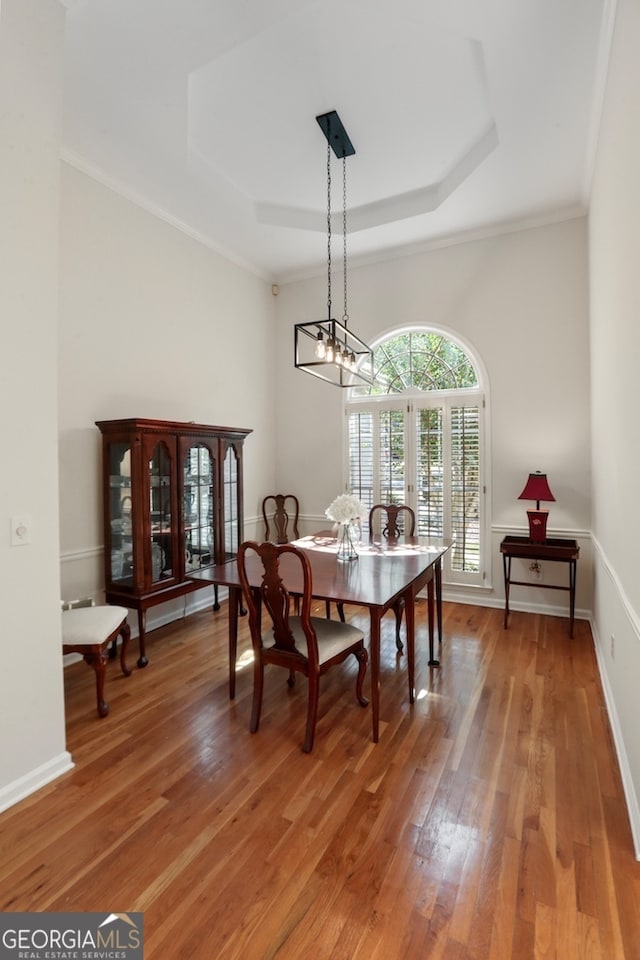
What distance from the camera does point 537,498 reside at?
3.85m

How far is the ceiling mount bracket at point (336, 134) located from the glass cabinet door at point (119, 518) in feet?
8.52

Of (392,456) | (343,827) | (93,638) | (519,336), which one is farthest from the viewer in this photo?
(392,456)

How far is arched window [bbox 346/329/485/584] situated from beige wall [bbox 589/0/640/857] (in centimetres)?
136

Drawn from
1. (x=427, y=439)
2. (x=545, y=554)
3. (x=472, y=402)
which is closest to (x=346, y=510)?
(x=545, y=554)

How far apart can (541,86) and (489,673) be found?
11.8ft

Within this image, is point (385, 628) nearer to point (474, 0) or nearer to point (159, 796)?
point (159, 796)

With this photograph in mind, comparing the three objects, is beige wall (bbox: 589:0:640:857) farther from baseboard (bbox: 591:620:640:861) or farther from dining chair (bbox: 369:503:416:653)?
dining chair (bbox: 369:503:416:653)

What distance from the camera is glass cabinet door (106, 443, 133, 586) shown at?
3330 millimetres

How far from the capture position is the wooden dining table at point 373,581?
2246 mm

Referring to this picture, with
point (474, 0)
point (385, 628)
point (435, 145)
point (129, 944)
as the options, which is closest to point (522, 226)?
point (435, 145)

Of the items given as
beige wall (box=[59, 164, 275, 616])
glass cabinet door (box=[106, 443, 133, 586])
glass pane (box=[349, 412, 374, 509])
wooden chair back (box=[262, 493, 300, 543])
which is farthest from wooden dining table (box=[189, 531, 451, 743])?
wooden chair back (box=[262, 493, 300, 543])

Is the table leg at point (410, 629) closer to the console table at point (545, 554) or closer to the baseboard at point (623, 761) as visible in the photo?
the baseboard at point (623, 761)

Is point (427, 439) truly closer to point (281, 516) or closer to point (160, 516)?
point (281, 516)

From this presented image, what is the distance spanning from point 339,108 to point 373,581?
3.00 meters
